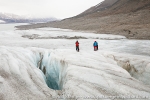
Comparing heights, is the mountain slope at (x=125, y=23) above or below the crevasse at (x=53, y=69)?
above

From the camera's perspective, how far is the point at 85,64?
404 inches

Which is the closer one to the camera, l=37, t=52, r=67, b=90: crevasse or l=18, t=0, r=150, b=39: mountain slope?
l=37, t=52, r=67, b=90: crevasse

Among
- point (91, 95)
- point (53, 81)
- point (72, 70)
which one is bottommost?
point (53, 81)

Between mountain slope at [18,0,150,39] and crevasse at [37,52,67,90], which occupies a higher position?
mountain slope at [18,0,150,39]

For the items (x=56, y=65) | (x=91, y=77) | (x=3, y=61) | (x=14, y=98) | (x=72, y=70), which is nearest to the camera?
(x=14, y=98)

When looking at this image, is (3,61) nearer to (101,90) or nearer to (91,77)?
(91,77)

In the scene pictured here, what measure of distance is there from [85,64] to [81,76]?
1.93m

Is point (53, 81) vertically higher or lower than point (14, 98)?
lower

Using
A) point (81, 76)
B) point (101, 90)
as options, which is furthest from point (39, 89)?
point (101, 90)

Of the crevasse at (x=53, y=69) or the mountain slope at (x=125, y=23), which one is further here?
the mountain slope at (x=125, y=23)

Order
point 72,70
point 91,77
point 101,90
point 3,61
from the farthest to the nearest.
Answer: point 3,61
point 72,70
point 91,77
point 101,90

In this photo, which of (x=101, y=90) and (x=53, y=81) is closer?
(x=101, y=90)

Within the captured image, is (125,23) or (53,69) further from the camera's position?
(125,23)

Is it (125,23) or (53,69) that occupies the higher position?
(125,23)
